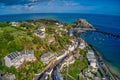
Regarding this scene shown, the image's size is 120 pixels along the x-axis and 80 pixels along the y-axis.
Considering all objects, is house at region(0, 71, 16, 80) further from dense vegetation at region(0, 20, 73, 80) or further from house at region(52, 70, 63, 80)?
house at region(52, 70, 63, 80)

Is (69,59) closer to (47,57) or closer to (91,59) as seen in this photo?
(91,59)

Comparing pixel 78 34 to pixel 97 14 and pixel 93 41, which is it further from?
pixel 97 14

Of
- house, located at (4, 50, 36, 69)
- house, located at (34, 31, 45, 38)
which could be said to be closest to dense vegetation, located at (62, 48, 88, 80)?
house, located at (4, 50, 36, 69)

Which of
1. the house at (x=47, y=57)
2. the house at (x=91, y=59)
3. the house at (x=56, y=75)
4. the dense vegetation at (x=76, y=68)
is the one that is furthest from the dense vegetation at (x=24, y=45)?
the house at (x=91, y=59)

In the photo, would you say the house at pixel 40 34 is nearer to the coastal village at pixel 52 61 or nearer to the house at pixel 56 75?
the coastal village at pixel 52 61

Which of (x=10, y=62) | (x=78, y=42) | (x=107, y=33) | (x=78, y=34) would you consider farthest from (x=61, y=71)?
(x=107, y=33)

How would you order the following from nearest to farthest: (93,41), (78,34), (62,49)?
(62,49) → (93,41) → (78,34)
